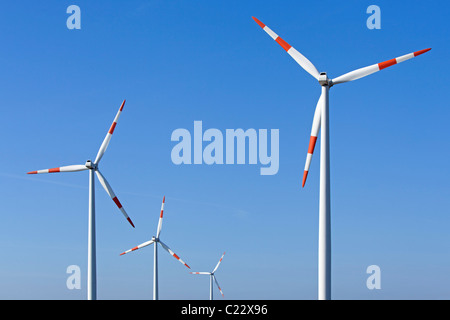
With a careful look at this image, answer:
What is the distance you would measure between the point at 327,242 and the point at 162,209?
49496 millimetres

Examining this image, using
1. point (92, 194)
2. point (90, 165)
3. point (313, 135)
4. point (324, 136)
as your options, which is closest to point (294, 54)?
point (313, 135)

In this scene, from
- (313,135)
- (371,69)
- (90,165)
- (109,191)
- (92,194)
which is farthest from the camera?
(109,191)

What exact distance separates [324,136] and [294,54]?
800 centimetres

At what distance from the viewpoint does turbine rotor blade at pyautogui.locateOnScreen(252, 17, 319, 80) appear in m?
39.8

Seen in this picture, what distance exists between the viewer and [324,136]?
35844 mm

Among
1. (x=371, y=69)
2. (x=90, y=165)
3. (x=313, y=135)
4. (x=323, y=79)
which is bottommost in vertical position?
(x=90, y=165)

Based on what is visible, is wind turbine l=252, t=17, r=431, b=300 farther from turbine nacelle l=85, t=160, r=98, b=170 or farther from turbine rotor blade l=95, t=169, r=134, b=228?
turbine rotor blade l=95, t=169, r=134, b=228

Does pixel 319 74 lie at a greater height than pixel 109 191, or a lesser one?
greater

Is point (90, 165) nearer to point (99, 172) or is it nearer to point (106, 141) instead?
point (99, 172)

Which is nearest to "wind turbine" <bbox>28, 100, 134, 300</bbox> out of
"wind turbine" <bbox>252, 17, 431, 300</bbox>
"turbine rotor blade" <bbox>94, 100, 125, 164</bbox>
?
"turbine rotor blade" <bbox>94, 100, 125, 164</bbox>

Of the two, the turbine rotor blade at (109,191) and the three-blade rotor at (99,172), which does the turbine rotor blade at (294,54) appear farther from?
the turbine rotor blade at (109,191)

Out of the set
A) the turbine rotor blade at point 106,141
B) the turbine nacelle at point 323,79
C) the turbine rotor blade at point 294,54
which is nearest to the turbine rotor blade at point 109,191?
the turbine rotor blade at point 106,141
